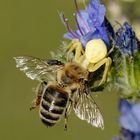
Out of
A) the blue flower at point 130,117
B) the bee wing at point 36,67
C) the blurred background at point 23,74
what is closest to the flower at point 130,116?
the blue flower at point 130,117

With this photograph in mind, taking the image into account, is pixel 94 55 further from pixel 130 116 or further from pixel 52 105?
pixel 130 116

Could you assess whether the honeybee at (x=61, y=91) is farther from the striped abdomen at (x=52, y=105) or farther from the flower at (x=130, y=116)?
the flower at (x=130, y=116)

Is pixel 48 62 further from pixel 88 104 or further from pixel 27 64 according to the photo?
pixel 88 104

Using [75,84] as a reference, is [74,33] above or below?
above

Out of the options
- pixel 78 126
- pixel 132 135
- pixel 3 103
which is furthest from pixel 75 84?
pixel 3 103

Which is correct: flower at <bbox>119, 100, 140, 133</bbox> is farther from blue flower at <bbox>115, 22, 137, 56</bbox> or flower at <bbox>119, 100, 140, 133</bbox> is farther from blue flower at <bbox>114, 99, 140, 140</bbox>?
blue flower at <bbox>115, 22, 137, 56</bbox>

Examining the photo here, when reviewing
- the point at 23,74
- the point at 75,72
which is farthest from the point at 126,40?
the point at 23,74

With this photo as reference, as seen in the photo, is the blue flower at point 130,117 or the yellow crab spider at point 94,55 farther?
the yellow crab spider at point 94,55
